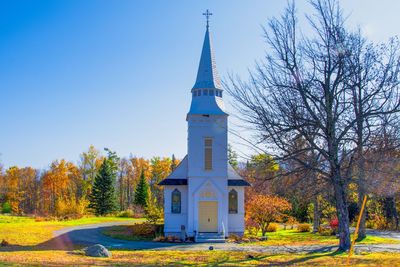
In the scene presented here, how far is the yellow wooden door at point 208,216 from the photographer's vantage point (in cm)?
2709

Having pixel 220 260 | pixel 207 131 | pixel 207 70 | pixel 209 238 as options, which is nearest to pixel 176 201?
pixel 209 238

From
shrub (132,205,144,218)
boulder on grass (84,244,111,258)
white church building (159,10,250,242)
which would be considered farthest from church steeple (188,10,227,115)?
shrub (132,205,144,218)

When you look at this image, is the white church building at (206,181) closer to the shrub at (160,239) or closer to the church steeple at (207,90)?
the church steeple at (207,90)

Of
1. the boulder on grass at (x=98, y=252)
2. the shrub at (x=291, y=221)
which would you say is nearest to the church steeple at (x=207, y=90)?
the shrub at (x=291, y=221)

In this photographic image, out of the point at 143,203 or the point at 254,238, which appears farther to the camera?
the point at 143,203

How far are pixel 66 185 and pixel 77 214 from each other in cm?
1962

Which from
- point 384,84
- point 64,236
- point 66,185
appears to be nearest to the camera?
point 384,84

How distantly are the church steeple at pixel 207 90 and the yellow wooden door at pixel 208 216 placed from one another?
593 cm

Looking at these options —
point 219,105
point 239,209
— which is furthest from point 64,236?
point 219,105

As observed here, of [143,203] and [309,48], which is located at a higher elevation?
[309,48]

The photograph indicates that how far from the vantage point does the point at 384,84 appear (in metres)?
14.9

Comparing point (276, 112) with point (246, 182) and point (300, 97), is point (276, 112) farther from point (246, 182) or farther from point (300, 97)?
point (246, 182)

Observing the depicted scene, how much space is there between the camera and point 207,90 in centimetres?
2772

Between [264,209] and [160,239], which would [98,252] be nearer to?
[160,239]
